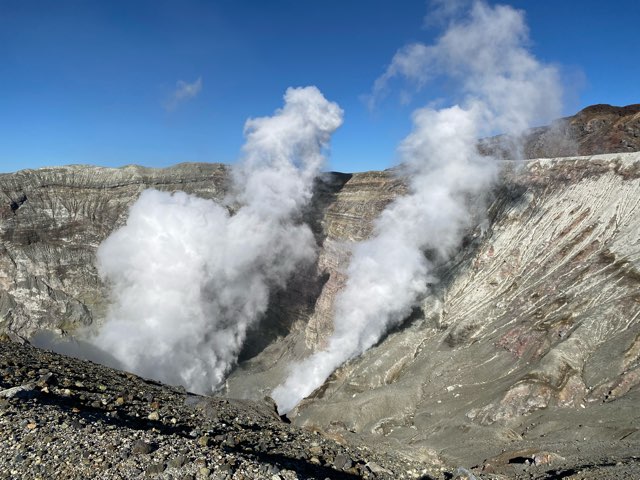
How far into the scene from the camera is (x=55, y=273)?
→ 57.9 meters

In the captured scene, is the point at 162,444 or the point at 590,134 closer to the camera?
the point at 162,444

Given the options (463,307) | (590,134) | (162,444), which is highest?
(590,134)

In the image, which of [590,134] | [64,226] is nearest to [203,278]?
[64,226]

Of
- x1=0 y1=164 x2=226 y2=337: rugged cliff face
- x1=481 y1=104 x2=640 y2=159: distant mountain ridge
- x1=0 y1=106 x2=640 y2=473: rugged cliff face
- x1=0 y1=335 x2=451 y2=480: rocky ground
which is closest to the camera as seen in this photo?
x1=0 y1=335 x2=451 y2=480: rocky ground

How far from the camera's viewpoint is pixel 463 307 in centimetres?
3678

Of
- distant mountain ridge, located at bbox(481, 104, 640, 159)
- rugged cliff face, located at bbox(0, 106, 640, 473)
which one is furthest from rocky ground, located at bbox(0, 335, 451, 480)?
distant mountain ridge, located at bbox(481, 104, 640, 159)

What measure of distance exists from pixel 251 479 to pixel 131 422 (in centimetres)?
459

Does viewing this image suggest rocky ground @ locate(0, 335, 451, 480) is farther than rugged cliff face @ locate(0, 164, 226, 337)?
No

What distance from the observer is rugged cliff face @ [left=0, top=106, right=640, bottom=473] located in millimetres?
22875

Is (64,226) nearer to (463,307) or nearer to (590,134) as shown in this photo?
(463,307)

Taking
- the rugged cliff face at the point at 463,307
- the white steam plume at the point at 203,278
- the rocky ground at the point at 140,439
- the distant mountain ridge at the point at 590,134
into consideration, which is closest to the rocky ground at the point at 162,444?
the rocky ground at the point at 140,439

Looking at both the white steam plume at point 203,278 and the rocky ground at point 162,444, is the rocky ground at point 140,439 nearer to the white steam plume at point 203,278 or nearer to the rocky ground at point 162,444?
the rocky ground at point 162,444

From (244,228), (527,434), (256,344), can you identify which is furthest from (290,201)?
(527,434)

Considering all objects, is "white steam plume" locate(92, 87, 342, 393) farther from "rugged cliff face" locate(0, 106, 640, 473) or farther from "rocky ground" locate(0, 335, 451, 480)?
"rocky ground" locate(0, 335, 451, 480)
